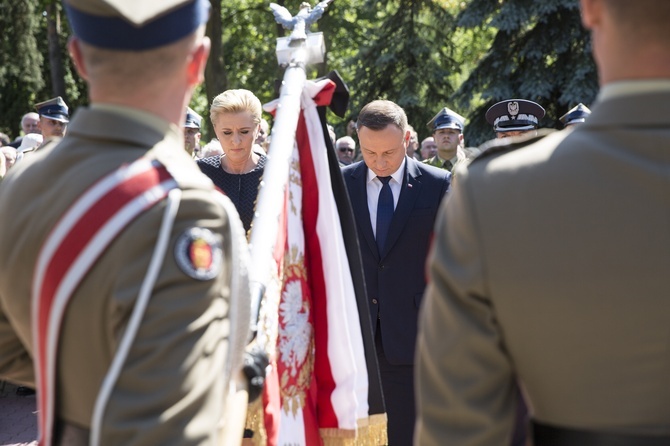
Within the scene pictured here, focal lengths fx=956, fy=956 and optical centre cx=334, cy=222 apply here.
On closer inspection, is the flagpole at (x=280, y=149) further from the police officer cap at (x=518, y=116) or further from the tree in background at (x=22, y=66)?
the tree in background at (x=22, y=66)

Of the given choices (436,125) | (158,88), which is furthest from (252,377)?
(436,125)

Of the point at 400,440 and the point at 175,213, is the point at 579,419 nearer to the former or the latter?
the point at 175,213

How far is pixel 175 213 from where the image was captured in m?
1.97

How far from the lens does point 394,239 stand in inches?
227

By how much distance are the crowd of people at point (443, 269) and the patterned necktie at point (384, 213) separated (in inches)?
147

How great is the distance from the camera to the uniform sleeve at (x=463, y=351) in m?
1.95

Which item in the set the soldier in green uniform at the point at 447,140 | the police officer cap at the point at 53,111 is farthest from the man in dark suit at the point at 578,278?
the police officer cap at the point at 53,111

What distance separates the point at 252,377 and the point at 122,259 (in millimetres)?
656

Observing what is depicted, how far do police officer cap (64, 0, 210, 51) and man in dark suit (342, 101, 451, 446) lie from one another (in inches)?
149

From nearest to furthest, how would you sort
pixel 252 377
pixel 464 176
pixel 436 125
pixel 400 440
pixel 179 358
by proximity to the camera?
1. pixel 179 358
2. pixel 464 176
3. pixel 252 377
4. pixel 400 440
5. pixel 436 125

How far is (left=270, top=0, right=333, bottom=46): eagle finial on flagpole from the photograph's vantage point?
151 inches

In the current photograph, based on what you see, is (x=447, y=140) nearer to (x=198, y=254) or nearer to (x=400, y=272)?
(x=400, y=272)

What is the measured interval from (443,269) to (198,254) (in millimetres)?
503

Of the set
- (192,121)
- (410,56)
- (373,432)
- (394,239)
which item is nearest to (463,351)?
(373,432)
